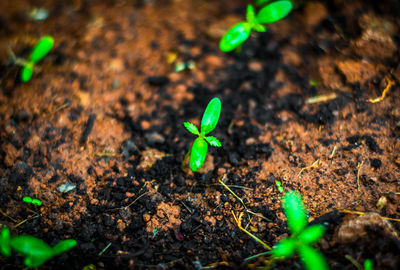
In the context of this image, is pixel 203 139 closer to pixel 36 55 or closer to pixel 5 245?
pixel 5 245

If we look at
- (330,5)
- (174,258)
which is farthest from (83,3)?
(174,258)

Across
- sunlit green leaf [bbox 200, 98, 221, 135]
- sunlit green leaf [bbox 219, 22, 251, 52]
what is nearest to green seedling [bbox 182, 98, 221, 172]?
sunlit green leaf [bbox 200, 98, 221, 135]

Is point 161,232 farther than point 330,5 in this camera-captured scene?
No

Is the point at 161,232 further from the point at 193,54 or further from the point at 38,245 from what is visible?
the point at 193,54

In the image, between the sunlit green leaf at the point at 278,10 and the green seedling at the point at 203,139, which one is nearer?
the green seedling at the point at 203,139

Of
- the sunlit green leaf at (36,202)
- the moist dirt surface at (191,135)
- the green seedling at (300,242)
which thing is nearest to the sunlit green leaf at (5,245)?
the moist dirt surface at (191,135)

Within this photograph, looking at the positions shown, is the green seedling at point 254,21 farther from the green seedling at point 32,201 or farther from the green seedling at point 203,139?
the green seedling at point 32,201

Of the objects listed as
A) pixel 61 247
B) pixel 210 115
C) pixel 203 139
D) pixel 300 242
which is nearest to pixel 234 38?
pixel 210 115
